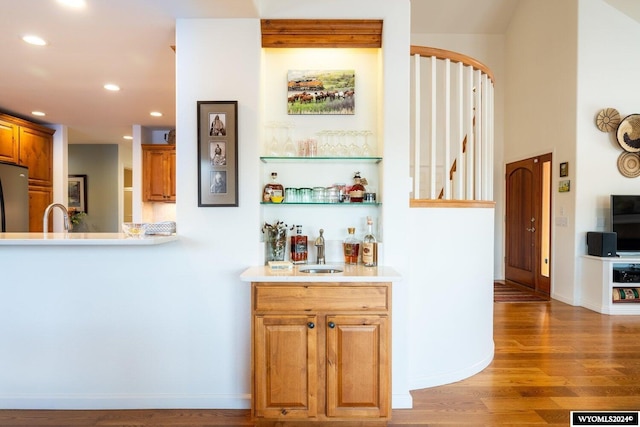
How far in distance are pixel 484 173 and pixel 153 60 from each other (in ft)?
9.58

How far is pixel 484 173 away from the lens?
2.98m

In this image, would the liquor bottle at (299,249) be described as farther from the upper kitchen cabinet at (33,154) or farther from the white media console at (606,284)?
the upper kitchen cabinet at (33,154)

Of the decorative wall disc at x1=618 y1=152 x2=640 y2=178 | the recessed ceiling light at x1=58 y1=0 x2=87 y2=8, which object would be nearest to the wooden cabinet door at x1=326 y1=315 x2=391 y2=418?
the recessed ceiling light at x1=58 y1=0 x2=87 y2=8

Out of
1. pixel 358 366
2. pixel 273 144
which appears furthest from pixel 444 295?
pixel 273 144

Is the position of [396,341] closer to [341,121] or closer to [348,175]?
[348,175]

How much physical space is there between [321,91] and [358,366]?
1.83 meters

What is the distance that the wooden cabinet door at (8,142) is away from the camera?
4.61 metres

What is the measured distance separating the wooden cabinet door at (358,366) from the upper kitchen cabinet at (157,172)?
4.41 metres

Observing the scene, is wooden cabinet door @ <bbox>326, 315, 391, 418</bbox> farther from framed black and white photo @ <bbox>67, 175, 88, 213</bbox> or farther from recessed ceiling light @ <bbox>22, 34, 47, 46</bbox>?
framed black and white photo @ <bbox>67, 175, 88, 213</bbox>

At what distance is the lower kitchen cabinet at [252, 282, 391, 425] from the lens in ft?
6.59

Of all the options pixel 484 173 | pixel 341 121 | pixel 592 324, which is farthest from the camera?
pixel 592 324

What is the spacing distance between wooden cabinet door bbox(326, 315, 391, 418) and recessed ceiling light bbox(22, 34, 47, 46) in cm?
286

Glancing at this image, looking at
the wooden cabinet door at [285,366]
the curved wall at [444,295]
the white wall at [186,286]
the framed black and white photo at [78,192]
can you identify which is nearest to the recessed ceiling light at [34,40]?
the white wall at [186,286]

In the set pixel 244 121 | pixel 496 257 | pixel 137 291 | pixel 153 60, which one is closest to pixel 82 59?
pixel 153 60
